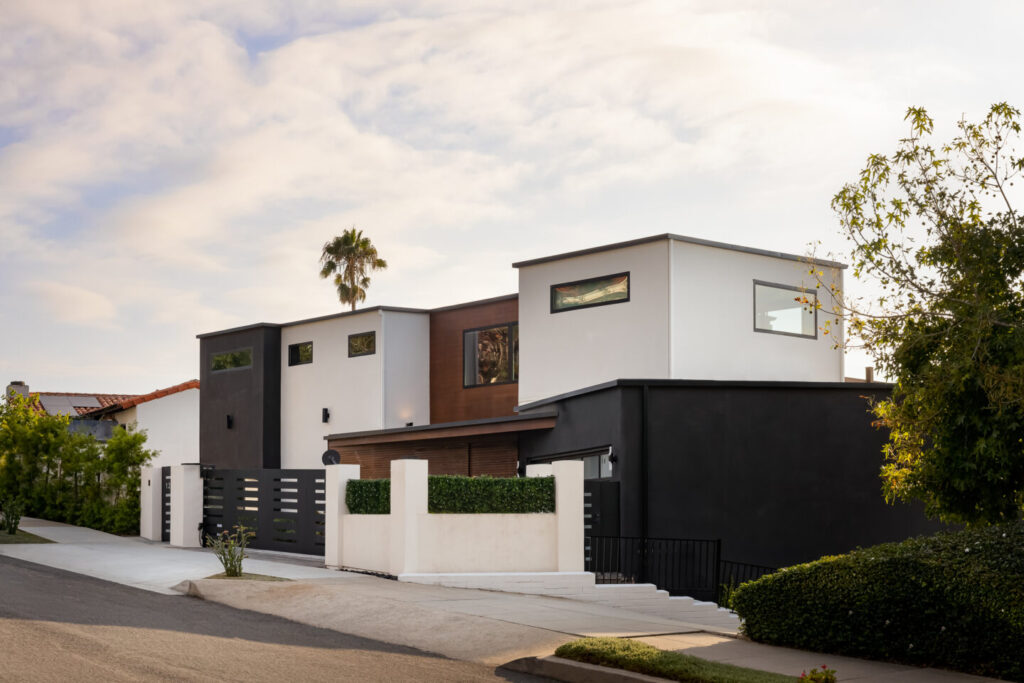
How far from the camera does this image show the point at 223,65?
18047 mm

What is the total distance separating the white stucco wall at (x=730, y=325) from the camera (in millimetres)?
22119

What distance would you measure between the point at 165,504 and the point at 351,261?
101 ft

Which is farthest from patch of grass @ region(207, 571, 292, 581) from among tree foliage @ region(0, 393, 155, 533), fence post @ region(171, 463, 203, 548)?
tree foliage @ region(0, 393, 155, 533)

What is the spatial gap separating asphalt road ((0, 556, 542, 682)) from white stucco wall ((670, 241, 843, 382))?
11.6 metres

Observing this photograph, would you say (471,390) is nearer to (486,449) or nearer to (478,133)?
(486,449)

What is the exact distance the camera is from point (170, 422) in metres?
46.7

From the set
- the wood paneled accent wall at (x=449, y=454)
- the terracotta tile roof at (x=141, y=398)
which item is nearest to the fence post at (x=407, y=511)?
the wood paneled accent wall at (x=449, y=454)

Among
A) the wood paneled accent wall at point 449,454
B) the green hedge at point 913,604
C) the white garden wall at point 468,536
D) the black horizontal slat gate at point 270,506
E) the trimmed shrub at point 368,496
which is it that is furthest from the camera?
the wood paneled accent wall at point 449,454

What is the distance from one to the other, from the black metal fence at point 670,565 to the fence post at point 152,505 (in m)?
10.7

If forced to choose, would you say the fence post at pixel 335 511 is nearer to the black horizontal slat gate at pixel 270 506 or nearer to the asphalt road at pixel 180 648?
the black horizontal slat gate at pixel 270 506

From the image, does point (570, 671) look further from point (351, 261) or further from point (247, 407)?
point (351, 261)

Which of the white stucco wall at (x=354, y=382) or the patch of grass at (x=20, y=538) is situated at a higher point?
the white stucco wall at (x=354, y=382)

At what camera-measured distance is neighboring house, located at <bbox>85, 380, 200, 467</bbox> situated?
45.7 metres

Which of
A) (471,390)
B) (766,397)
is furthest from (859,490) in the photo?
(471,390)
